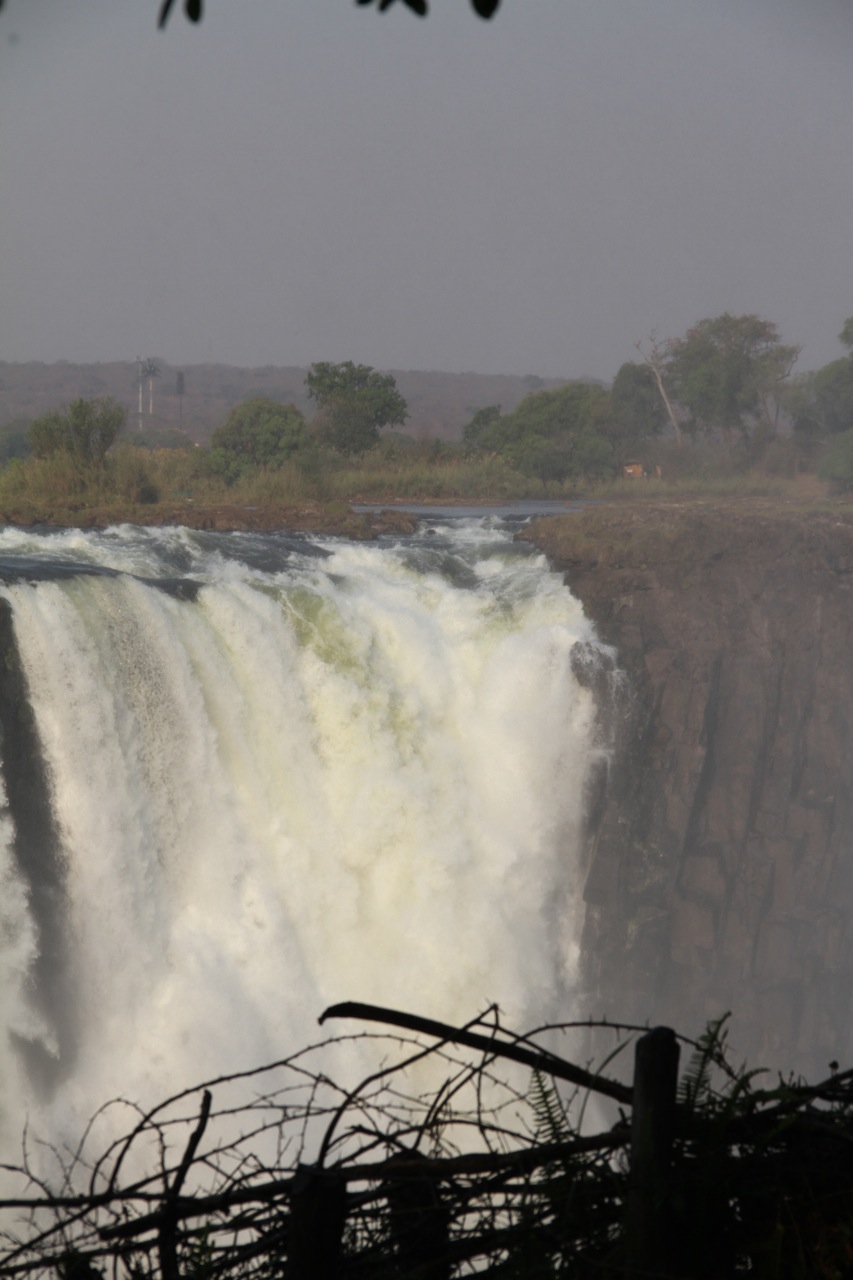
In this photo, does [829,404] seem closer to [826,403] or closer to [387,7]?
[826,403]

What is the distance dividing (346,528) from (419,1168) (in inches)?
683

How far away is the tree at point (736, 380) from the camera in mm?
35656

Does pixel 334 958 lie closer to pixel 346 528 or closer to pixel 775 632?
pixel 775 632

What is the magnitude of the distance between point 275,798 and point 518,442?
950 inches

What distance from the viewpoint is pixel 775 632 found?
15656mm

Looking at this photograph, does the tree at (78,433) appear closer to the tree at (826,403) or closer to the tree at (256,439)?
the tree at (256,439)

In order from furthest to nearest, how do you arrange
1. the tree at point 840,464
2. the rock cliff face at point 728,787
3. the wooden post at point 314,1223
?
1. the tree at point 840,464
2. the rock cliff face at point 728,787
3. the wooden post at point 314,1223

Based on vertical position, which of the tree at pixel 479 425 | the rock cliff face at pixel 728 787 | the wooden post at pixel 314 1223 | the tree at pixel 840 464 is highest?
the tree at pixel 479 425

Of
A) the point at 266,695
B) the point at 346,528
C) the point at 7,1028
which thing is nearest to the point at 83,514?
the point at 346,528

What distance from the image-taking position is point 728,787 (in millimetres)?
15047

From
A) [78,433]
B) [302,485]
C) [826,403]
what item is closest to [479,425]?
[826,403]

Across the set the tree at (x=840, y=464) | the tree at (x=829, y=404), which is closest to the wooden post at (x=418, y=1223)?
the tree at (x=840, y=464)

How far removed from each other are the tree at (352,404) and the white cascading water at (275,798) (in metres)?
16.8

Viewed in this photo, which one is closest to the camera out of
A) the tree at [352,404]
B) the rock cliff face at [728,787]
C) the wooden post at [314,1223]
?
the wooden post at [314,1223]
